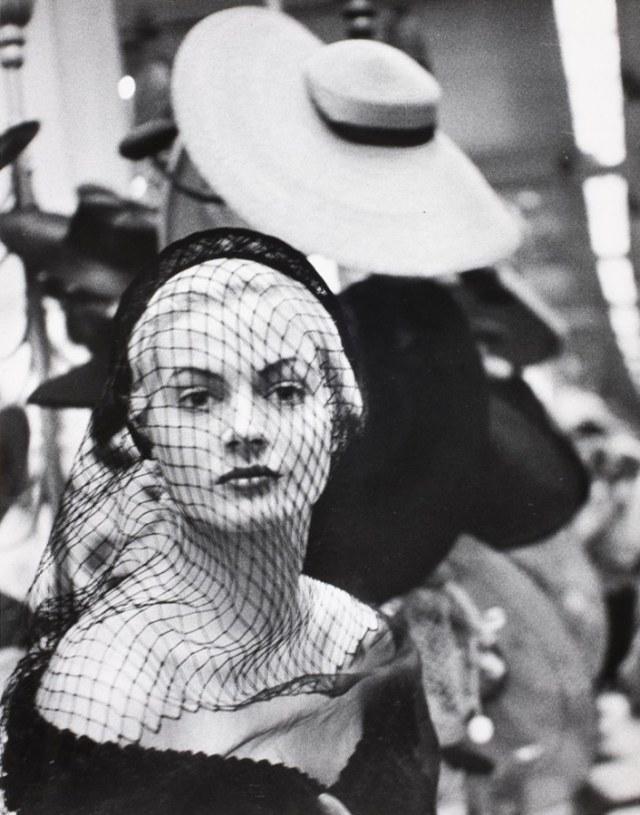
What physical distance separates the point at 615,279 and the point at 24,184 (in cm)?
109

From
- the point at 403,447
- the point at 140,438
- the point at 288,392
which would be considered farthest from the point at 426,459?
the point at 140,438

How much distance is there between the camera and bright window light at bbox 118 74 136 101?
7.21ft

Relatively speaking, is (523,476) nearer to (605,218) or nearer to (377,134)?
(605,218)

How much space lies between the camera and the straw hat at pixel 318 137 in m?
2.18

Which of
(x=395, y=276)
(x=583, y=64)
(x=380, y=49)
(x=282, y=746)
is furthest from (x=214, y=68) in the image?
(x=282, y=746)

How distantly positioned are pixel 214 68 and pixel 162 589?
936mm

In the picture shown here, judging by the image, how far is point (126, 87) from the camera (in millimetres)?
2199

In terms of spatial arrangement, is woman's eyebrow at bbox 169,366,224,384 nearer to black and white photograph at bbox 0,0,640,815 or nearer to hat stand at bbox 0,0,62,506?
black and white photograph at bbox 0,0,640,815

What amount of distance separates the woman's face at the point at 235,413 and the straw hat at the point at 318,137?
0.59 ft

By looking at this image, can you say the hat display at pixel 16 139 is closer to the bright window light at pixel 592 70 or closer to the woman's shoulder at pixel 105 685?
the woman's shoulder at pixel 105 685

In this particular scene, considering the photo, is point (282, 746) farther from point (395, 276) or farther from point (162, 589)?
point (395, 276)

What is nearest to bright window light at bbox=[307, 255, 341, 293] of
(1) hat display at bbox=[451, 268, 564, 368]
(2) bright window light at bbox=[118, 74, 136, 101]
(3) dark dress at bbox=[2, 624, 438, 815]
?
(1) hat display at bbox=[451, 268, 564, 368]

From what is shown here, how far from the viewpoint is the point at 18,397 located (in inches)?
86.4

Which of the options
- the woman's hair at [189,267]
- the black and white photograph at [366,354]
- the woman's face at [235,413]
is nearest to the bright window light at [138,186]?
the black and white photograph at [366,354]
